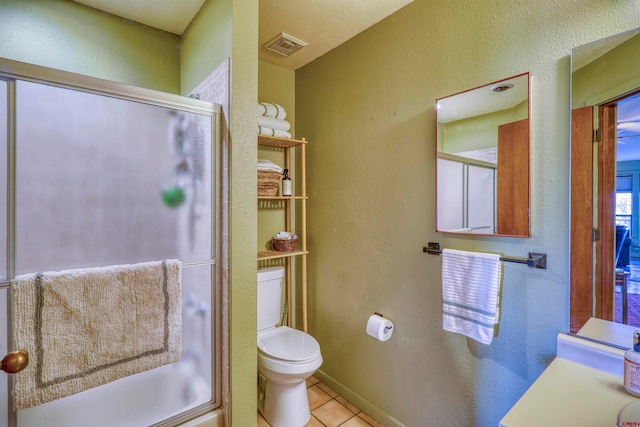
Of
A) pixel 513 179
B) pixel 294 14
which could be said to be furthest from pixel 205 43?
pixel 513 179

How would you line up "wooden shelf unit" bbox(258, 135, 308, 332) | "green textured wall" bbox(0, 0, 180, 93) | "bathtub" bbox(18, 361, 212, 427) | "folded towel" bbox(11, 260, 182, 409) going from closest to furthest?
"folded towel" bbox(11, 260, 182, 409)
"bathtub" bbox(18, 361, 212, 427)
"green textured wall" bbox(0, 0, 180, 93)
"wooden shelf unit" bbox(258, 135, 308, 332)

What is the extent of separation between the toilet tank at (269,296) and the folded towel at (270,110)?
112 centimetres

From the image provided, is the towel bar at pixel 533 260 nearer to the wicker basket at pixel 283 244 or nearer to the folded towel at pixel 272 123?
the wicker basket at pixel 283 244

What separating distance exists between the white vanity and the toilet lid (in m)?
1.15

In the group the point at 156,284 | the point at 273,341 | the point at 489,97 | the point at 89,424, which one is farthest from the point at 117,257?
the point at 489,97

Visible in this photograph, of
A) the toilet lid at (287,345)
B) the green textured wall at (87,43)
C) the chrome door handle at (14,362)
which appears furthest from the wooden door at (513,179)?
the green textured wall at (87,43)

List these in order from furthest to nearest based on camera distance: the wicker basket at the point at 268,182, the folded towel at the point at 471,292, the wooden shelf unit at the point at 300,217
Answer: the wooden shelf unit at the point at 300,217, the wicker basket at the point at 268,182, the folded towel at the point at 471,292

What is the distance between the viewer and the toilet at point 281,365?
1761 mm

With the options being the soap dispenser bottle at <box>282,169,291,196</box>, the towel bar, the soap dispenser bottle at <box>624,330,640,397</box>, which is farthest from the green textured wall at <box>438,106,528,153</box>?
the soap dispenser bottle at <box>282,169,291,196</box>

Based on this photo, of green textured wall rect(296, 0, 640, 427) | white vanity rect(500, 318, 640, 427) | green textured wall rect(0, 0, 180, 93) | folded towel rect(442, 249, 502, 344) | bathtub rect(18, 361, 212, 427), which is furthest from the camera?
green textured wall rect(0, 0, 180, 93)

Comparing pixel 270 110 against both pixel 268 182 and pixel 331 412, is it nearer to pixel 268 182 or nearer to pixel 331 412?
pixel 268 182

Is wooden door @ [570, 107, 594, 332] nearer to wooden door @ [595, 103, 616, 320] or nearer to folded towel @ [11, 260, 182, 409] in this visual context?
wooden door @ [595, 103, 616, 320]

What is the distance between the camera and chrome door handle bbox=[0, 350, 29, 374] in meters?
0.85

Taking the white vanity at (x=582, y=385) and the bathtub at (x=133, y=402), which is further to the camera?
the bathtub at (x=133, y=402)
